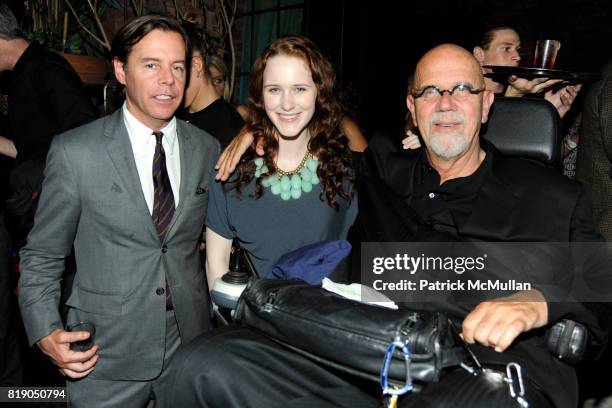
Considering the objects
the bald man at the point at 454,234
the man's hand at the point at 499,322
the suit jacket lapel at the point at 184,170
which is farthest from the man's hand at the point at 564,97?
the suit jacket lapel at the point at 184,170

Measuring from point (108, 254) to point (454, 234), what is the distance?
120cm

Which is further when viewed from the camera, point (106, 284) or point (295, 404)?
point (106, 284)

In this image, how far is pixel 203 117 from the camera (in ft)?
10.7

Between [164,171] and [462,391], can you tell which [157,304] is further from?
[462,391]

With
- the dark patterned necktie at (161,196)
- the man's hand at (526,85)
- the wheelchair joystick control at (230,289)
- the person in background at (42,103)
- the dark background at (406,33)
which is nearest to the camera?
the wheelchair joystick control at (230,289)

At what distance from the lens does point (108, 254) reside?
193cm

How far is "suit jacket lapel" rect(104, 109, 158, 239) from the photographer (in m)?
1.93

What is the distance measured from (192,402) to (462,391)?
651 millimetres

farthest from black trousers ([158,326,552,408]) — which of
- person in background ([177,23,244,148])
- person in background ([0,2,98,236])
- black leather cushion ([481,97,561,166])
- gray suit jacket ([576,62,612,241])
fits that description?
person in background ([177,23,244,148])

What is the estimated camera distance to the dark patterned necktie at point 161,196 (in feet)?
6.49

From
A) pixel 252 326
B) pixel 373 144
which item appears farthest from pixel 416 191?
pixel 252 326

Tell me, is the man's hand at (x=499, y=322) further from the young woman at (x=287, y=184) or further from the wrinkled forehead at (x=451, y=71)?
the wrinkled forehead at (x=451, y=71)

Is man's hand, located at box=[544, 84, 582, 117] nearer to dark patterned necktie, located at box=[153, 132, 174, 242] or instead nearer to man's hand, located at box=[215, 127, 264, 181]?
man's hand, located at box=[215, 127, 264, 181]

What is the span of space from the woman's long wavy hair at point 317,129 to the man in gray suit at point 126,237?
259 mm
